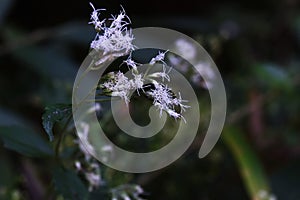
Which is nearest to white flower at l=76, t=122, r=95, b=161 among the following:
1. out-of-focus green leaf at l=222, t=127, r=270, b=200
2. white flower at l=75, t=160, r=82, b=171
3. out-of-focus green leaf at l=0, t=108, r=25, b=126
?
white flower at l=75, t=160, r=82, b=171

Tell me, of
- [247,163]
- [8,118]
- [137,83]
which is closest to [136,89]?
[137,83]

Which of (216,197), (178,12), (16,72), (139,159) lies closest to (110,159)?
(139,159)

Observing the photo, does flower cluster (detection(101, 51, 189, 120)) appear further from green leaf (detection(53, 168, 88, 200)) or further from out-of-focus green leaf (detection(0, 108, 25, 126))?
out-of-focus green leaf (detection(0, 108, 25, 126))

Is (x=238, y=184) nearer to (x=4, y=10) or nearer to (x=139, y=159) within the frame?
(x=139, y=159)

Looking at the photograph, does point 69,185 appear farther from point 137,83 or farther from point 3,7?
point 3,7

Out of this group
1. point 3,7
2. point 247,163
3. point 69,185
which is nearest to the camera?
point 69,185

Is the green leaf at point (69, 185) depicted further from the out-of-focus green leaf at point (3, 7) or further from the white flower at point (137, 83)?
the out-of-focus green leaf at point (3, 7)
